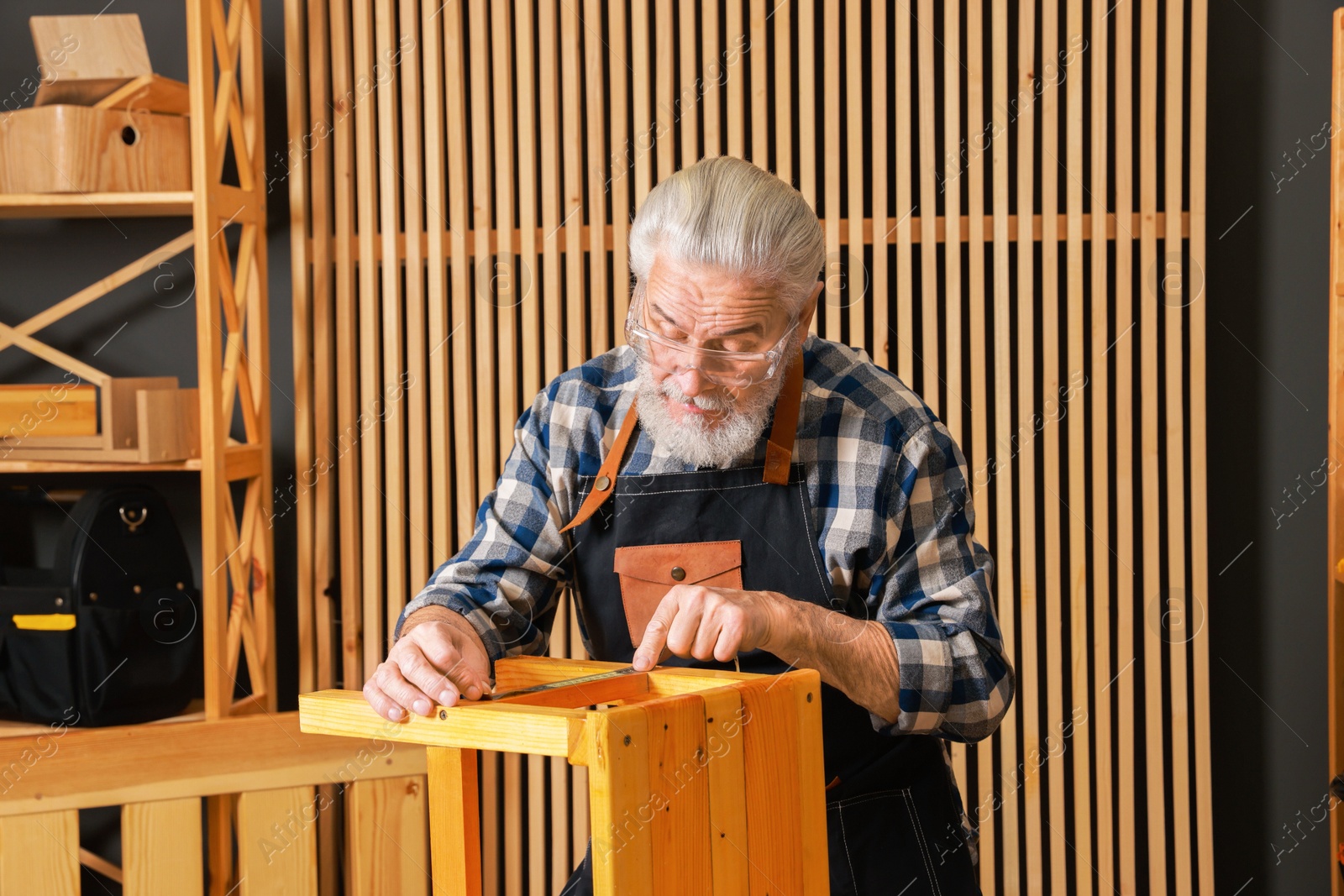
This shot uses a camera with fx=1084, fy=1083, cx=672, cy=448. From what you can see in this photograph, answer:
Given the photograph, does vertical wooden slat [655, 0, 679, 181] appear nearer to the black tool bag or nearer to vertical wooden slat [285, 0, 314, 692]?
vertical wooden slat [285, 0, 314, 692]

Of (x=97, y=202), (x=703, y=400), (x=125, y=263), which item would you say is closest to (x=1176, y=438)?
(x=703, y=400)

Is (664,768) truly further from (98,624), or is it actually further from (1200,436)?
(1200,436)

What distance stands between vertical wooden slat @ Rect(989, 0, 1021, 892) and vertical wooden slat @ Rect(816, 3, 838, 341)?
261 millimetres

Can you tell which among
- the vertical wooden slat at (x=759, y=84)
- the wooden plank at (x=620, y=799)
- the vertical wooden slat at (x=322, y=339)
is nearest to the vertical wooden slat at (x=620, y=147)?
the vertical wooden slat at (x=759, y=84)

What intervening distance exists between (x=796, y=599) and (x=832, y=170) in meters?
1.52

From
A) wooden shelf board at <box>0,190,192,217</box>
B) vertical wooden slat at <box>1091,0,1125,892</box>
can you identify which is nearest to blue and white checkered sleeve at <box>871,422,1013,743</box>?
vertical wooden slat at <box>1091,0,1125,892</box>

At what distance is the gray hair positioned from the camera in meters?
1.54

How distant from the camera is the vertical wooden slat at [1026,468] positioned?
2.79 m

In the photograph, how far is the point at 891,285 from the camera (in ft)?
9.82

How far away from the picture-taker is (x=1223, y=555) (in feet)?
9.45

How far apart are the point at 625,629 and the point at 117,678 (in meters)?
1.48

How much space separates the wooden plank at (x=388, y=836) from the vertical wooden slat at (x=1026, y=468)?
4.94 feet

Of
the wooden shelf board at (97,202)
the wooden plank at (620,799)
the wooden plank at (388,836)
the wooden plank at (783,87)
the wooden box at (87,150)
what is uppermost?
the wooden plank at (783,87)

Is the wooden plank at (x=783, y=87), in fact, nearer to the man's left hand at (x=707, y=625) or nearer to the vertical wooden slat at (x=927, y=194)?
the vertical wooden slat at (x=927, y=194)
